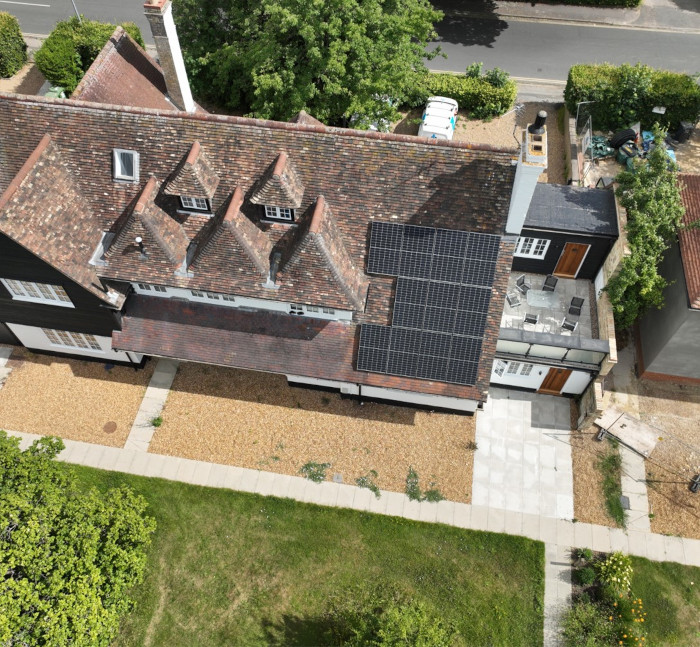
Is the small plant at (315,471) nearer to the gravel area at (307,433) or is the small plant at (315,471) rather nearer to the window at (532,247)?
the gravel area at (307,433)

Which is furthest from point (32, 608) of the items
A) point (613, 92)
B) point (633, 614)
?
point (613, 92)

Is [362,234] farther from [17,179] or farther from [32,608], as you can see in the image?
[32,608]

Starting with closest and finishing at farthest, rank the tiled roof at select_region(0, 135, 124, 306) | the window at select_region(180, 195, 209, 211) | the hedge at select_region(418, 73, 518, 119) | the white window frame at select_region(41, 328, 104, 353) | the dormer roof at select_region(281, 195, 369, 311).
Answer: the tiled roof at select_region(0, 135, 124, 306), the dormer roof at select_region(281, 195, 369, 311), the window at select_region(180, 195, 209, 211), the white window frame at select_region(41, 328, 104, 353), the hedge at select_region(418, 73, 518, 119)

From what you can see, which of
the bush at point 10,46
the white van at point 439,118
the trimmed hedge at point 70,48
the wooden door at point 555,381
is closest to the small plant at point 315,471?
the wooden door at point 555,381

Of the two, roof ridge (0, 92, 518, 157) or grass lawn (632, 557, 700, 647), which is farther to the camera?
grass lawn (632, 557, 700, 647)

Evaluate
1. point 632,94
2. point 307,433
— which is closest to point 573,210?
point 632,94

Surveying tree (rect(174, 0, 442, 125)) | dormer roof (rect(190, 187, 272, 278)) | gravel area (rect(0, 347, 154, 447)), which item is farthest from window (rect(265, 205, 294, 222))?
gravel area (rect(0, 347, 154, 447))

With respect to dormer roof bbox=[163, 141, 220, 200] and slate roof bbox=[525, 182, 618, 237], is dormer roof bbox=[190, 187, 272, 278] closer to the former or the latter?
dormer roof bbox=[163, 141, 220, 200]
